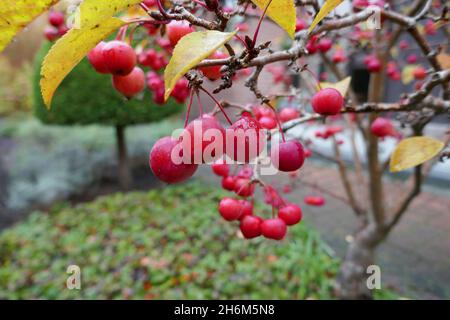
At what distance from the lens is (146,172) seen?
4.38m

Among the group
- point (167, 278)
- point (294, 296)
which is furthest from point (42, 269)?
point (294, 296)

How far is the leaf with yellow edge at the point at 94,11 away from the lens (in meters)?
0.43

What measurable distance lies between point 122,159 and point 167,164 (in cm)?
341

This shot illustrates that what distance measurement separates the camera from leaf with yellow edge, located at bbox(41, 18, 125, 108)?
0.46 metres

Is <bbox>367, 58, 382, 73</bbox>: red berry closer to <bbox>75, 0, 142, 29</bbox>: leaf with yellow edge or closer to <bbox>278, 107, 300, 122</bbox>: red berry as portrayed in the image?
<bbox>278, 107, 300, 122</bbox>: red berry

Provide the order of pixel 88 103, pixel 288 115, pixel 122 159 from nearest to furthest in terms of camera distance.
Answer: pixel 288 115 < pixel 88 103 < pixel 122 159

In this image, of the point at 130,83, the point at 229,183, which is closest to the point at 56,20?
the point at 130,83

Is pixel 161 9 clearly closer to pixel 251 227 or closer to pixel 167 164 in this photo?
pixel 167 164

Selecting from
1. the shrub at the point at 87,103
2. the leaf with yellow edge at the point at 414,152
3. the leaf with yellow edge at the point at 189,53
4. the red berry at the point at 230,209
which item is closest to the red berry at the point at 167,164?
the leaf with yellow edge at the point at 189,53

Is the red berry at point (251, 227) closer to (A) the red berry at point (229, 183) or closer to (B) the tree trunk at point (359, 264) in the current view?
(A) the red berry at point (229, 183)

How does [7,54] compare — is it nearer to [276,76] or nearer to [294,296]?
[276,76]

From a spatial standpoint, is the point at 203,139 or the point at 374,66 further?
the point at 374,66

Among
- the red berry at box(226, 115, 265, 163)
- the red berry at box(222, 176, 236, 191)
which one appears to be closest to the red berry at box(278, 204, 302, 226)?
the red berry at box(222, 176, 236, 191)

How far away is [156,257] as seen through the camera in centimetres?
240
